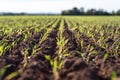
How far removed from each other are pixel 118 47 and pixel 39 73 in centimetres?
370

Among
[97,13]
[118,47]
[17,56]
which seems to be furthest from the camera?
[97,13]

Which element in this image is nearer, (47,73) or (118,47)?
(47,73)

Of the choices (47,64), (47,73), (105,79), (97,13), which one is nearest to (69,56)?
(47,64)

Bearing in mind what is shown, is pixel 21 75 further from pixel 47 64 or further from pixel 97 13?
pixel 97 13

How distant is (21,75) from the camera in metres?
5.28

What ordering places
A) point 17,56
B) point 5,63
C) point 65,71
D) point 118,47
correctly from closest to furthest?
1. point 65,71
2. point 5,63
3. point 17,56
4. point 118,47

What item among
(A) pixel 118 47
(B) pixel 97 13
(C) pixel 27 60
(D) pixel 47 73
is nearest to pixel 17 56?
(C) pixel 27 60

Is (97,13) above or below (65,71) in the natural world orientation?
below

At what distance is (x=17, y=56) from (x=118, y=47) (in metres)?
2.90

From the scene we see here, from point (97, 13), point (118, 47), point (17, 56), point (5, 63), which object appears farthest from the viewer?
point (97, 13)

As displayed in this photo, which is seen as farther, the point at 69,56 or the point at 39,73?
the point at 69,56

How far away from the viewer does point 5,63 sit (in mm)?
6469

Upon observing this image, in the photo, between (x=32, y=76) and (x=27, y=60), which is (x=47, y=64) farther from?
(x=32, y=76)

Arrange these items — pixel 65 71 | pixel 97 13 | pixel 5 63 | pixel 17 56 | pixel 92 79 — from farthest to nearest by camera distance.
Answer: pixel 97 13, pixel 17 56, pixel 5 63, pixel 65 71, pixel 92 79
